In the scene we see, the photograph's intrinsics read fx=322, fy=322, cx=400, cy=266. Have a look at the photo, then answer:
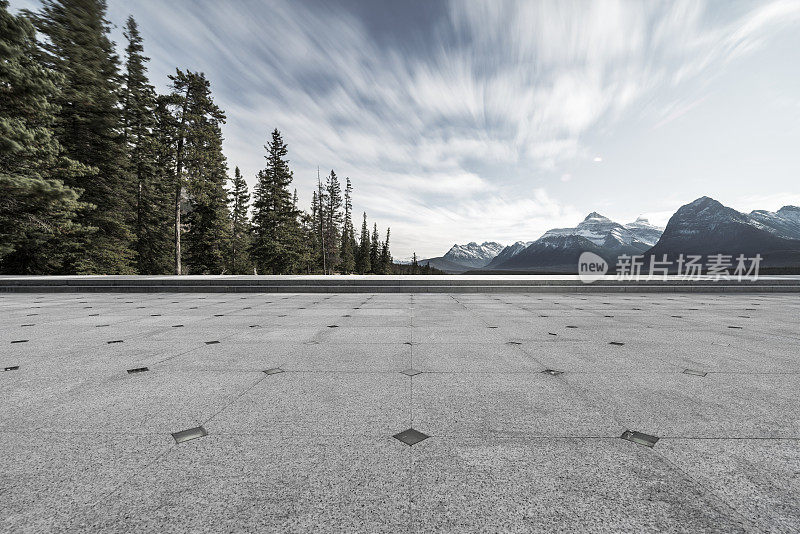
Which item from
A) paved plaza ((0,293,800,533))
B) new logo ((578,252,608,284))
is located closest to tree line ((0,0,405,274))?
paved plaza ((0,293,800,533))

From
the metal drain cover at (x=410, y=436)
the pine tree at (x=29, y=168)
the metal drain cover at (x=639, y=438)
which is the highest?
the pine tree at (x=29, y=168)

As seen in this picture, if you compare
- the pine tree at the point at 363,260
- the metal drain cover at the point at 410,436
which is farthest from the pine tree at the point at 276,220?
the metal drain cover at the point at 410,436

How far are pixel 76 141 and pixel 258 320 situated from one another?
84.2 ft

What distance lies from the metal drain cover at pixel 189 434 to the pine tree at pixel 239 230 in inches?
1277

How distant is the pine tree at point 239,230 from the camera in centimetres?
3594

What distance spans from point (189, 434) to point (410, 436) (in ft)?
5.81

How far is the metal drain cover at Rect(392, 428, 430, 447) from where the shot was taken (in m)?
2.47

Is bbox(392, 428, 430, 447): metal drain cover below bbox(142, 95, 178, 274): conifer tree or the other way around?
below

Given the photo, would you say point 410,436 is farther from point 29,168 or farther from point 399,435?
point 29,168

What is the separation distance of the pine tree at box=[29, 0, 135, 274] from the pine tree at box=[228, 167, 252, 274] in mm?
9552

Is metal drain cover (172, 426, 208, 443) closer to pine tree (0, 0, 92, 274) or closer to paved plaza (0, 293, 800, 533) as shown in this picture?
paved plaza (0, 293, 800, 533)

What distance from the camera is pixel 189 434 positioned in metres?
2.58

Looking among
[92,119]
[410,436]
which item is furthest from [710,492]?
[92,119]

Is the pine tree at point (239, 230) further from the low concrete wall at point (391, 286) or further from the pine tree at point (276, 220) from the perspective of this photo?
the low concrete wall at point (391, 286)
